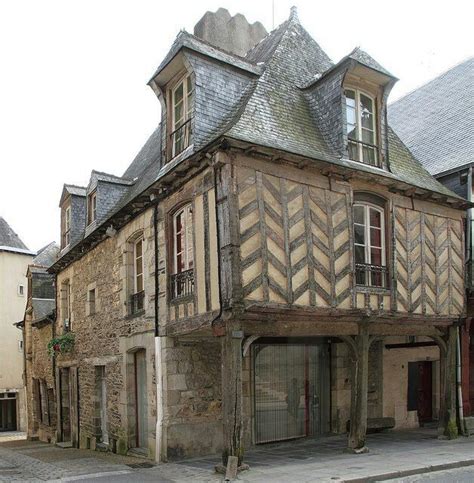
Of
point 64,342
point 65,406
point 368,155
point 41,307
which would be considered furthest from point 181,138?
point 41,307

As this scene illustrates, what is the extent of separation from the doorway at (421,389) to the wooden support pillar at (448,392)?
1.81 meters

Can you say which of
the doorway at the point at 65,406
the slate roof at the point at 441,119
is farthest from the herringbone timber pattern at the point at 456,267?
the doorway at the point at 65,406

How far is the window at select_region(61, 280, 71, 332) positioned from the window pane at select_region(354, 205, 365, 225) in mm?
8109

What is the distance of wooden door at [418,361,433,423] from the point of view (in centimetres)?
1256

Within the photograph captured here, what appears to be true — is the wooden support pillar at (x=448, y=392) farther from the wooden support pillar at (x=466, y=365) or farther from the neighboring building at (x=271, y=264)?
the wooden support pillar at (x=466, y=365)

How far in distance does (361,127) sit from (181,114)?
9.41 ft

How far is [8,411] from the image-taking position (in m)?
26.8

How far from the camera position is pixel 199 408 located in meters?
9.17

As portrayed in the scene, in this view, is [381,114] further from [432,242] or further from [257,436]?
[257,436]

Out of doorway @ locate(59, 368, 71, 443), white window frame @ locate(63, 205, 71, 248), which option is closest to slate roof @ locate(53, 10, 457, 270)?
white window frame @ locate(63, 205, 71, 248)

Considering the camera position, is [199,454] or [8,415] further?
[8,415]

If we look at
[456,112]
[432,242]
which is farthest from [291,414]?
[456,112]

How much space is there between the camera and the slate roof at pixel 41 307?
1828cm

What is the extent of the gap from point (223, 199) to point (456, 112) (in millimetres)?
8102
